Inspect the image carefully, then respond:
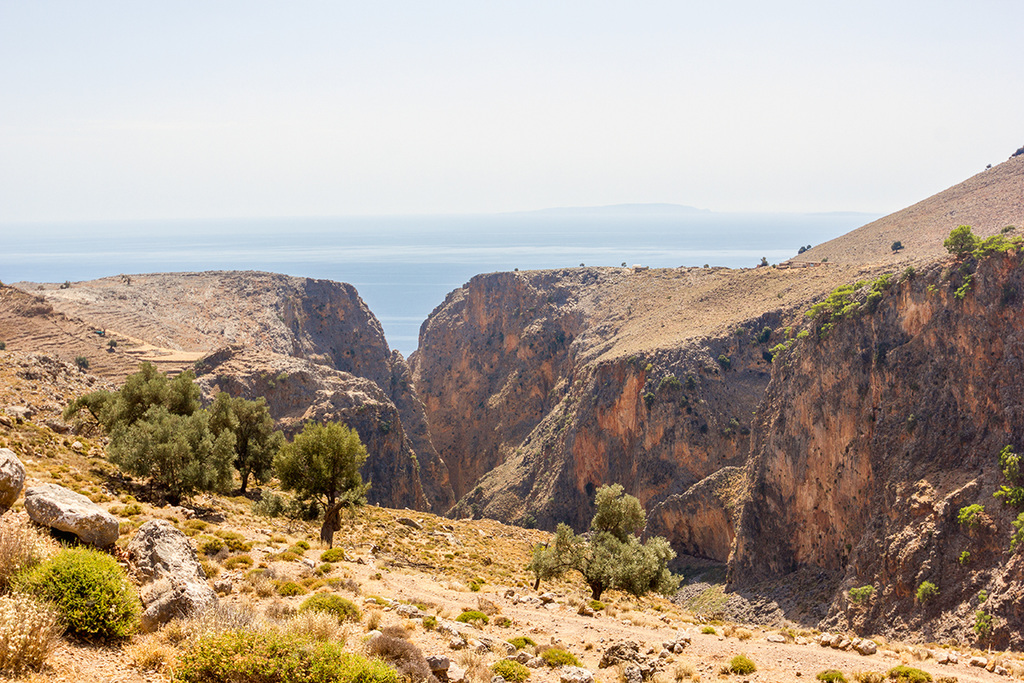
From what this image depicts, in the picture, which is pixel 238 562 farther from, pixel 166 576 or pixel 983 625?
pixel 983 625

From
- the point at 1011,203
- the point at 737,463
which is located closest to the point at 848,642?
the point at 737,463

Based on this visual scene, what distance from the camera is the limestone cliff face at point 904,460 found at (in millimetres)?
37969

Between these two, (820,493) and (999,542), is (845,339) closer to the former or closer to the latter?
(820,493)

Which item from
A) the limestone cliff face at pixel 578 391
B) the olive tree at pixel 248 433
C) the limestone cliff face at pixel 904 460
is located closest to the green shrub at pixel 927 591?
the limestone cliff face at pixel 904 460

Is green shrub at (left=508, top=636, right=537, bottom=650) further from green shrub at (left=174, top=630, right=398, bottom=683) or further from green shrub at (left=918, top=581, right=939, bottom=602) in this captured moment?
green shrub at (left=918, top=581, right=939, bottom=602)

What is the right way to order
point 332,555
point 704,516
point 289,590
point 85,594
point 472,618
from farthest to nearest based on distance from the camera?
point 704,516, point 332,555, point 472,618, point 289,590, point 85,594

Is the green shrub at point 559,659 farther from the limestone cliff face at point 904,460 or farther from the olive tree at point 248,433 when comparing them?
the olive tree at point 248,433

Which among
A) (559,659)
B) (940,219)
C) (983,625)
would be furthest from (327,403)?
(940,219)

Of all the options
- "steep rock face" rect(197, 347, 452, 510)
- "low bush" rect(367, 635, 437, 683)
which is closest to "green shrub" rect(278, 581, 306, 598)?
"low bush" rect(367, 635, 437, 683)

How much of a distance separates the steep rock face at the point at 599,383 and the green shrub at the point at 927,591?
3151 centimetres

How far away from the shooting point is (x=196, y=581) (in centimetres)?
1580

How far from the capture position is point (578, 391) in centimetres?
10031

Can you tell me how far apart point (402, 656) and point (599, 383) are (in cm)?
7972

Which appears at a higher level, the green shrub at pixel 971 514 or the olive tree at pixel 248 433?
the olive tree at pixel 248 433
